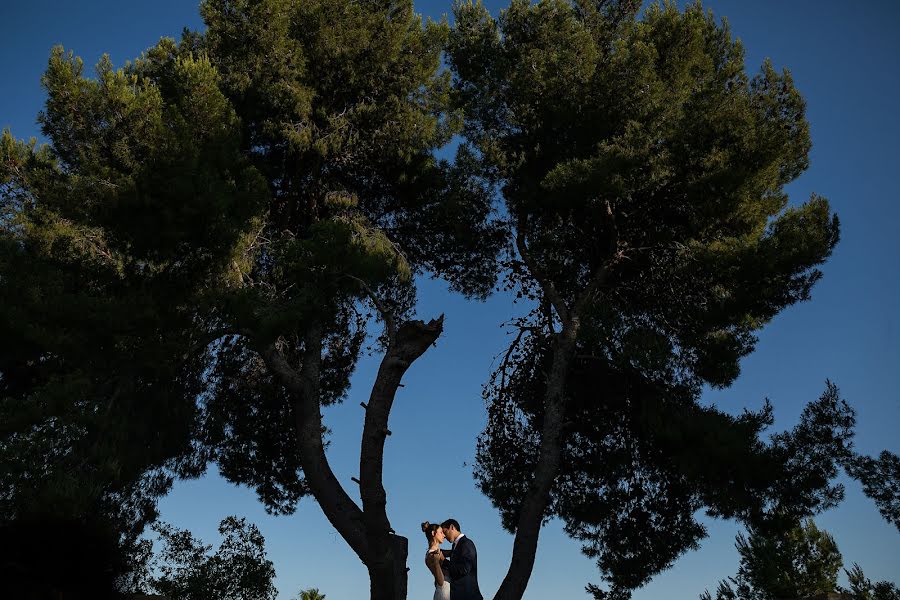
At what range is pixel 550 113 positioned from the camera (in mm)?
12523

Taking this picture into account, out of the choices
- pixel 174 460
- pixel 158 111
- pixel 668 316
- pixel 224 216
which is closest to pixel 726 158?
pixel 668 316

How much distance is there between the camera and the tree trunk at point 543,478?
33.9ft

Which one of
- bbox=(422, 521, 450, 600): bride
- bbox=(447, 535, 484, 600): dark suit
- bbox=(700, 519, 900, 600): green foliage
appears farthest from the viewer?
bbox=(700, 519, 900, 600): green foliage

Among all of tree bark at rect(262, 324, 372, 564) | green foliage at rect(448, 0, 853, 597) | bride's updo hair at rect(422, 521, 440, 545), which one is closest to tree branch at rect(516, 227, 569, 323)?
green foliage at rect(448, 0, 853, 597)

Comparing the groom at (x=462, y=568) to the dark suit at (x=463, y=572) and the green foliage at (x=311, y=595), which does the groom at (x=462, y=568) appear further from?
the green foliage at (x=311, y=595)

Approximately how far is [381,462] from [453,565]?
2.01m

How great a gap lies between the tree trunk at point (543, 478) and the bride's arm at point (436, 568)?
2.26 meters

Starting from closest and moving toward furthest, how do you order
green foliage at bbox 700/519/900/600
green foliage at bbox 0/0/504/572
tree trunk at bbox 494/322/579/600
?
green foliage at bbox 0/0/504/572, tree trunk at bbox 494/322/579/600, green foliage at bbox 700/519/900/600

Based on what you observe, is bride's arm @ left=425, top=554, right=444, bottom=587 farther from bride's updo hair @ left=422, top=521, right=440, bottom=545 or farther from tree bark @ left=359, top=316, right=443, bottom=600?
tree bark @ left=359, top=316, right=443, bottom=600

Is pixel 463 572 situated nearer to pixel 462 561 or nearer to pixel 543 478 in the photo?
pixel 462 561

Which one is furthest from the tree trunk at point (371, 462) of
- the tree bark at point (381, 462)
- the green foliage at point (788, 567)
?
the green foliage at point (788, 567)

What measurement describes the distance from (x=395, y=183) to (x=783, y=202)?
6.65m

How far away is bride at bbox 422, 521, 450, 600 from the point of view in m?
8.16

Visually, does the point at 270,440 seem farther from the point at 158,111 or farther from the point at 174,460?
the point at 158,111
